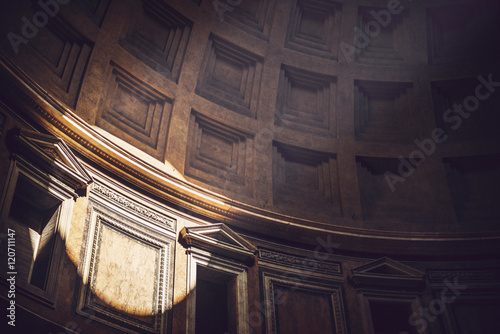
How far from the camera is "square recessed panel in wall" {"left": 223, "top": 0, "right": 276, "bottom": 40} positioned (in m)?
16.2

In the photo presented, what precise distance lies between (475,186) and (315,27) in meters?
6.18

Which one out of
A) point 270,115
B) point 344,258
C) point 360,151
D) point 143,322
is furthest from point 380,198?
point 143,322

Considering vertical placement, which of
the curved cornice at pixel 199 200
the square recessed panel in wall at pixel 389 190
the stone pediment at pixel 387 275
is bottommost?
the stone pediment at pixel 387 275

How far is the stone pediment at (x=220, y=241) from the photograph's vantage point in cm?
1215

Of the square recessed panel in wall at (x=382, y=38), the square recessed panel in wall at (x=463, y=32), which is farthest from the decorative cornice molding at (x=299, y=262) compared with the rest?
the square recessed panel in wall at (x=463, y=32)

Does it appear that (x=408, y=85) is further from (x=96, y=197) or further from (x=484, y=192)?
(x=96, y=197)

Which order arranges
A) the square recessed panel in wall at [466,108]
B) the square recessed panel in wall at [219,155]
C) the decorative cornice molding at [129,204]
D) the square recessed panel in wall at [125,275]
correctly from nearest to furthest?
the square recessed panel in wall at [125,275] → the decorative cornice molding at [129,204] → the square recessed panel in wall at [219,155] → the square recessed panel in wall at [466,108]

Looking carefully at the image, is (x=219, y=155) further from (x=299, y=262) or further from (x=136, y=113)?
(x=299, y=262)

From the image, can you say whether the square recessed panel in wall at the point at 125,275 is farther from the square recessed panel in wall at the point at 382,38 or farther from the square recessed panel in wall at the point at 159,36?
the square recessed panel in wall at the point at 382,38

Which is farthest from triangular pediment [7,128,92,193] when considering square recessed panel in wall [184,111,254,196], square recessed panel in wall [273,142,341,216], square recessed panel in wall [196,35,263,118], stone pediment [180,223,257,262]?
square recessed panel in wall [273,142,341,216]

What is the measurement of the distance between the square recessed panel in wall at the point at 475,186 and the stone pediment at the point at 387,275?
2.31 meters

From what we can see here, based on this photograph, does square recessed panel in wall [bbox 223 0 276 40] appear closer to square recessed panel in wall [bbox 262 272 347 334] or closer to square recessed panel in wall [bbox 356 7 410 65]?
square recessed panel in wall [bbox 356 7 410 65]

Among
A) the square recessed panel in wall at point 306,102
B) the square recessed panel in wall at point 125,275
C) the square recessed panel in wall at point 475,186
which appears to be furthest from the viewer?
the square recessed panel in wall at point 306,102

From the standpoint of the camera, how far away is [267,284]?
41.7 ft
